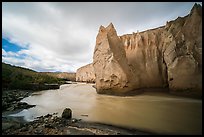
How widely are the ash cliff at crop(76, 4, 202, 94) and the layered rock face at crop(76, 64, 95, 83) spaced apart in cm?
3584

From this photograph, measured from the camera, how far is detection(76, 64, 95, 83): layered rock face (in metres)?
56.7

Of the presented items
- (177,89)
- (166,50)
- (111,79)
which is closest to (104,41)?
(111,79)

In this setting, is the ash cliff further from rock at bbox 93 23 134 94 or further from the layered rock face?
the layered rock face

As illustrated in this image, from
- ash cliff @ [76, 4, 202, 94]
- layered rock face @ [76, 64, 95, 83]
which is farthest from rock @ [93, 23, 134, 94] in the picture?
layered rock face @ [76, 64, 95, 83]

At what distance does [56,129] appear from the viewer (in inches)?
224

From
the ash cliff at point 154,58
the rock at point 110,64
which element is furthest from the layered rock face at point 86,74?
the rock at point 110,64

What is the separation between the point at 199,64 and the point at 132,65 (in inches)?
306

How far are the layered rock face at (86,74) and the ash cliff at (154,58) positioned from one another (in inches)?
1411

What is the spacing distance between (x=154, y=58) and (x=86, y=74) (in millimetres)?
44773

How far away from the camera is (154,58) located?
17.8 m

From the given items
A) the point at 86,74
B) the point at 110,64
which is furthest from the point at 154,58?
the point at 86,74

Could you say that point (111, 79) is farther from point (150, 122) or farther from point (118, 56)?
point (150, 122)

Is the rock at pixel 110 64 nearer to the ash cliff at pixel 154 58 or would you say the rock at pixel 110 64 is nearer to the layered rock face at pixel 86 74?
the ash cliff at pixel 154 58

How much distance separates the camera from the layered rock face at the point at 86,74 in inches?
2231
